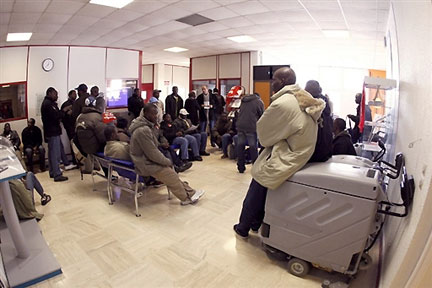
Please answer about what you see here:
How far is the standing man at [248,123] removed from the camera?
461 centimetres

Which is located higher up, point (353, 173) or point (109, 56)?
point (109, 56)

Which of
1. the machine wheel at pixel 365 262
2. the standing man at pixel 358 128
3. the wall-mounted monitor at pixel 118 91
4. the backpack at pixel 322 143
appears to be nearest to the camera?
the machine wheel at pixel 365 262

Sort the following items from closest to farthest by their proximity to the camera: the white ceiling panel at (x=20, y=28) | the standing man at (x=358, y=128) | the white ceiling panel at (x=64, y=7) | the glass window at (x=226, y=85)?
1. the standing man at (x=358, y=128)
2. the white ceiling panel at (x=64, y=7)
3. the white ceiling panel at (x=20, y=28)
4. the glass window at (x=226, y=85)

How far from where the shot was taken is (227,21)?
5.20 m

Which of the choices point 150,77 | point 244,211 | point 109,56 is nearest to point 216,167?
point 244,211

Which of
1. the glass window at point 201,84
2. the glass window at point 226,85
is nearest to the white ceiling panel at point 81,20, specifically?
the glass window at point 226,85

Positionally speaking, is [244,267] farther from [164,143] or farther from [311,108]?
[164,143]

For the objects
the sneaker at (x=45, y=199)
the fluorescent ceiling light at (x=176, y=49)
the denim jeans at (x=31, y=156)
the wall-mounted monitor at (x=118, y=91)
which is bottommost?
the sneaker at (x=45, y=199)

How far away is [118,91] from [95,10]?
3266 millimetres

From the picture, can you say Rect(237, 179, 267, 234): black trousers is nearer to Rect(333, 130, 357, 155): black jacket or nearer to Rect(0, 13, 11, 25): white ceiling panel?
Rect(333, 130, 357, 155): black jacket

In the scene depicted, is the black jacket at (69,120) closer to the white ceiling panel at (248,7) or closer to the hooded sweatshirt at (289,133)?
the white ceiling panel at (248,7)

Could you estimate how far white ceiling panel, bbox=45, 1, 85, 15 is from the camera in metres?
3.83

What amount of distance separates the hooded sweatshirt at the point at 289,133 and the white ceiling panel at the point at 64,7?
3601mm

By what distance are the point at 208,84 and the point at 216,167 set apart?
5.97 metres
